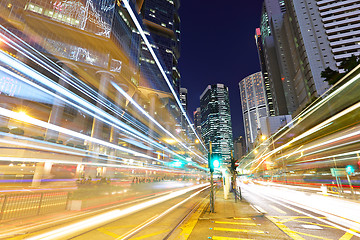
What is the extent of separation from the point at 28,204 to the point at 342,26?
110 metres

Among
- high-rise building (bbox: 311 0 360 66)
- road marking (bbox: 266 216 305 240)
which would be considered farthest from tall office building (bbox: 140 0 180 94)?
road marking (bbox: 266 216 305 240)

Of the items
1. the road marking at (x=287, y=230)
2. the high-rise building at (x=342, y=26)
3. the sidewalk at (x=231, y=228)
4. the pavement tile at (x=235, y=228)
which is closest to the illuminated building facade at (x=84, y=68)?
the sidewalk at (x=231, y=228)

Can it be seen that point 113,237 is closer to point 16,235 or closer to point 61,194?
point 16,235

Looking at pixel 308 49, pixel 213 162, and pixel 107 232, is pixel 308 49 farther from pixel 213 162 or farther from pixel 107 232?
pixel 107 232

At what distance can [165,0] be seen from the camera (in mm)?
91375

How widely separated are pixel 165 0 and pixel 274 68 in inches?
3460

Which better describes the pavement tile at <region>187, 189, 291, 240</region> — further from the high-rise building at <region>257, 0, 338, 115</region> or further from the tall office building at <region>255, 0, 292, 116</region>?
the tall office building at <region>255, 0, 292, 116</region>

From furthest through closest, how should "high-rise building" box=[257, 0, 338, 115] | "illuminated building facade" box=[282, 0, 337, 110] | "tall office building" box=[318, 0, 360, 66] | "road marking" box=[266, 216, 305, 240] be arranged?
"tall office building" box=[318, 0, 360, 66], "high-rise building" box=[257, 0, 338, 115], "illuminated building facade" box=[282, 0, 337, 110], "road marking" box=[266, 216, 305, 240]

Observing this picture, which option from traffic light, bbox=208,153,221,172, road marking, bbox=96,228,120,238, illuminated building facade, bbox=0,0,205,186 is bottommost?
road marking, bbox=96,228,120,238

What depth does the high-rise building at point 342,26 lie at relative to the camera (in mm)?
69875

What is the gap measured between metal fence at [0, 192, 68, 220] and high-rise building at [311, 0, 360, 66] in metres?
Result: 94.9

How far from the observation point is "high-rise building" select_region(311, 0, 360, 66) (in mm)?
69875

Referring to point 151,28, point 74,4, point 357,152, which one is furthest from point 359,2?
point 74,4

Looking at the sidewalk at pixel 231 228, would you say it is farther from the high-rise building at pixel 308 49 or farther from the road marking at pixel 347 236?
the high-rise building at pixel 308 49
